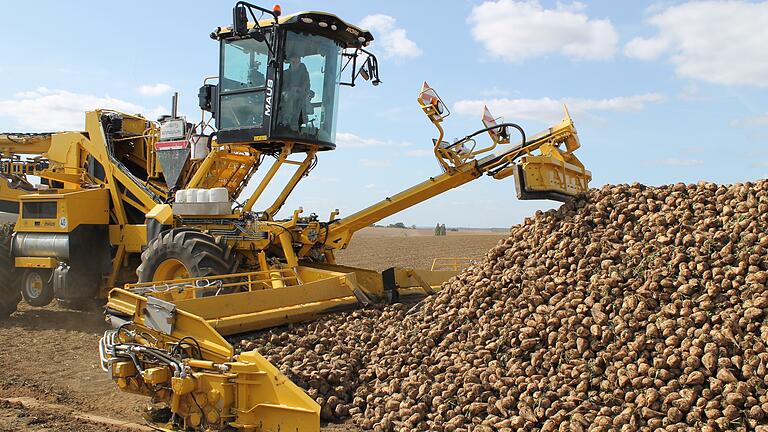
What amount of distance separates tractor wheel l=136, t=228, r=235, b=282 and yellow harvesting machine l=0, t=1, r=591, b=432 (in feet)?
0.06

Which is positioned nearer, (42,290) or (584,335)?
(584,335)

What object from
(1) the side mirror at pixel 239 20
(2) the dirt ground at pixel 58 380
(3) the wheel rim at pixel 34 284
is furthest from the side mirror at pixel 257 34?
(3) the wheel rim at pixel 34 284

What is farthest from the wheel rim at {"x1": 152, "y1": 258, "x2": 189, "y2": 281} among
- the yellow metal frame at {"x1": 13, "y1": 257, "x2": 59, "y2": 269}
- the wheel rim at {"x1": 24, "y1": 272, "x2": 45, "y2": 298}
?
the wheel rim at {"x1": 24, "y1": 272, "x2": 45, "y2": 298}

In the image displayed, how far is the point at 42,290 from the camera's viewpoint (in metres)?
10.1

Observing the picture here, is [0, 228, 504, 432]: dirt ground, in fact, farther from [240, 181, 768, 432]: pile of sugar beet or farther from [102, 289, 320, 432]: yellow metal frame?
[240, 181, 768, 432]: pile of sugar beet

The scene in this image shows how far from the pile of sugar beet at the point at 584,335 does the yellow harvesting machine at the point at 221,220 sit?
570mm

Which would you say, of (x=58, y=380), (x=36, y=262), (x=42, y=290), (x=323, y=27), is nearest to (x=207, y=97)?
(x=323, y=27)

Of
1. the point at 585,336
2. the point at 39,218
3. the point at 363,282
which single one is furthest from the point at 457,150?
the point at 39,218

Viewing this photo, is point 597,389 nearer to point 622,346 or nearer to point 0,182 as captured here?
point 622,346

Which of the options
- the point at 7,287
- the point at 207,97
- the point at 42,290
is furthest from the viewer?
the point at 42,290

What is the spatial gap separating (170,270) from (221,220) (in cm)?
82

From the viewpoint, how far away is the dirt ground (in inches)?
210

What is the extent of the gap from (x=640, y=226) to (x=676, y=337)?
1.28m

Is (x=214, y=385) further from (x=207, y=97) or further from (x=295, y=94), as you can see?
(x=207, y=97)
